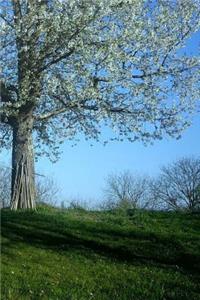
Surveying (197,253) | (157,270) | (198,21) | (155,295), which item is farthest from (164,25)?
(155,295)

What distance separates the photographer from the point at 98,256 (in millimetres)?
14930

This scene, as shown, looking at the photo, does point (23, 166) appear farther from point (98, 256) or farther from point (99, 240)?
point (98, 256)

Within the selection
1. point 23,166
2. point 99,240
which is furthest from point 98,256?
point 23,166

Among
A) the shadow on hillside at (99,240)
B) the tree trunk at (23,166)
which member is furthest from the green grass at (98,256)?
the tree trunk at (23,166)

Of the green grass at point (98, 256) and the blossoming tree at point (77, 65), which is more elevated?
the blossoming tree at point (77, 65)

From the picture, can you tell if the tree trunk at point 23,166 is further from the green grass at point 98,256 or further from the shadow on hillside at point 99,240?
the shadow on hillside at point 99,240

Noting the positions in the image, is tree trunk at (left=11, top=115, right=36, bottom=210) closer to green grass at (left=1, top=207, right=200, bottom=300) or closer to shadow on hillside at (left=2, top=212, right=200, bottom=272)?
green grass at (left=1, top=207, right=200, bottom=300)

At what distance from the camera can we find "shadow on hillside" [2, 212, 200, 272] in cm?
1516

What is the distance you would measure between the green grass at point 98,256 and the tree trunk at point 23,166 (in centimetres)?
118

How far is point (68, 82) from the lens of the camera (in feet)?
74.6

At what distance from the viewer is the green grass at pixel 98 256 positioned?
11648 mm

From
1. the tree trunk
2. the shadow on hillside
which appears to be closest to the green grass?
the shadow on hillside

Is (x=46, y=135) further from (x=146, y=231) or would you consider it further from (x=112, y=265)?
(x=112, y=265)

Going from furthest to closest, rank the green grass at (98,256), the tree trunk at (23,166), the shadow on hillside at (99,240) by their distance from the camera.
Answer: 1. the tree trunk at (23,166)
2. the shadow on hillside at (99,240)
3. the green grass at (98,256)
